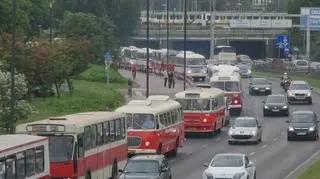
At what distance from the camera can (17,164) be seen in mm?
27969

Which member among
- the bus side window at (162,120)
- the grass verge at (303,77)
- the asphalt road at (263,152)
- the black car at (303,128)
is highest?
the bus side window at (162,120)

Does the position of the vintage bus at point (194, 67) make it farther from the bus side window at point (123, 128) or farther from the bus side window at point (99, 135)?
the bus side window at point (99, 135)

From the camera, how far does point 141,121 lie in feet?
146

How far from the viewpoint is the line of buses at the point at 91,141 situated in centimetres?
2891

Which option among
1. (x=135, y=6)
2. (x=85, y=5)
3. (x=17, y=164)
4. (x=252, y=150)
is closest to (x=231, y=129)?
(x=252, y=150)

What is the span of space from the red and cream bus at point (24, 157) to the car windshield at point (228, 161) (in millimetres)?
7707

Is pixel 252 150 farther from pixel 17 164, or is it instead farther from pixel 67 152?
pixel 17 164

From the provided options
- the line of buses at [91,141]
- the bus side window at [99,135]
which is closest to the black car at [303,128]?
the line of buses at [91,141]

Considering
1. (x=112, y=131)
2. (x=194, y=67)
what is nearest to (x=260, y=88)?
(x=194, y=67)

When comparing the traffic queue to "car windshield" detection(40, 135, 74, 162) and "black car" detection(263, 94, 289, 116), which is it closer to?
"car windshield" detection(40, 135, 74, 162)

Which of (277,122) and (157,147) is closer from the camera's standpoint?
(157,147)

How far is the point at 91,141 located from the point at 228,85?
3631 cm

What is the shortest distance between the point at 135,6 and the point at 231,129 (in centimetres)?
10008

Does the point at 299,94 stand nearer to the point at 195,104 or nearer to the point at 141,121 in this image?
the point at 195,104
